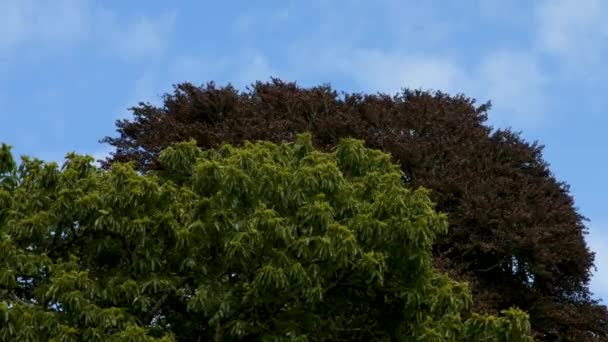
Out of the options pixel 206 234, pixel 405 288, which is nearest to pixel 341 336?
pixel 405 288

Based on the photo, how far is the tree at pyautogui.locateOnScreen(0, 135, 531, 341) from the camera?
15414 mm

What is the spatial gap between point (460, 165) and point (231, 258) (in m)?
15.7

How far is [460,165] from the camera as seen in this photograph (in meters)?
30.4

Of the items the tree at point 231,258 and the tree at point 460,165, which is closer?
the tree at point 231,258

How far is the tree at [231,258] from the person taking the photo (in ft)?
50.6

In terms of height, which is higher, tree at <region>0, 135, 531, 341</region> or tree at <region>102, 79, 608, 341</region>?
tree at <region>102, 79, 608, 341</region>

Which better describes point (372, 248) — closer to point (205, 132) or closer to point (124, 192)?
point (124, 192)

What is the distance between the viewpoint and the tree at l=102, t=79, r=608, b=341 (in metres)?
29.1

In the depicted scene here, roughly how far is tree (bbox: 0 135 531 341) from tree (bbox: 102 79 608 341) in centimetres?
982

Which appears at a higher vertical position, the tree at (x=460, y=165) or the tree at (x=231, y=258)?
the tree at (x=460, y=165)

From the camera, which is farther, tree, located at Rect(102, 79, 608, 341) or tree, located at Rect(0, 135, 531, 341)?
tree, located at Rect(102, 79, 608, 341)

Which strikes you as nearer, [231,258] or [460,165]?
[231,258]

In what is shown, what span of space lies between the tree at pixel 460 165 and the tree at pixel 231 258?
9819 mm

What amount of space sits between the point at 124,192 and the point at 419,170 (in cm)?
1509
